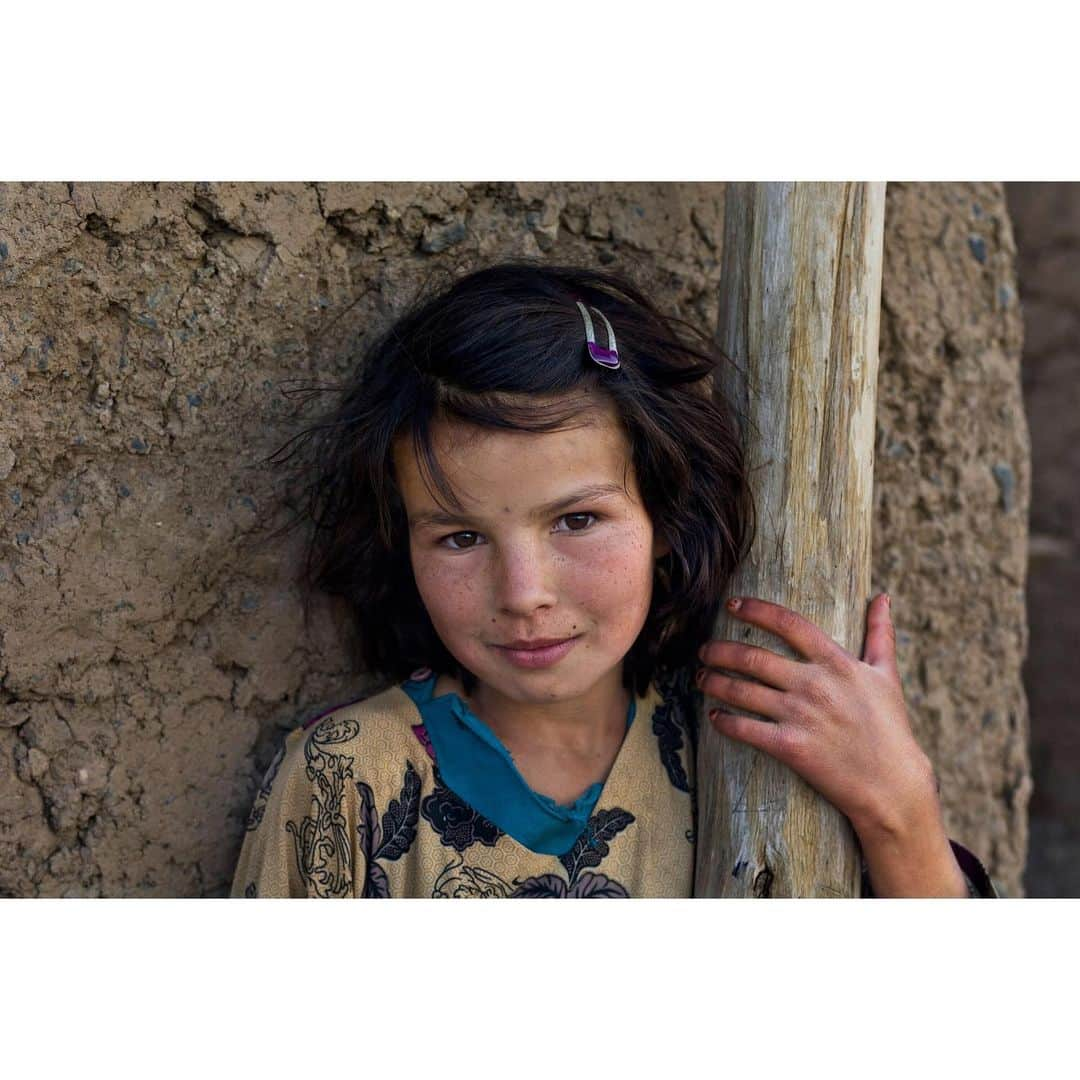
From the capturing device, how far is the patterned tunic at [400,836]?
151 centimetres

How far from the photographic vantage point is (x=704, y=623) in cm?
165

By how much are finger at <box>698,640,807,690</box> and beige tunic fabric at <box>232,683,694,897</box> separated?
21 centimetres

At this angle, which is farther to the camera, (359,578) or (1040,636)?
(1040,636)

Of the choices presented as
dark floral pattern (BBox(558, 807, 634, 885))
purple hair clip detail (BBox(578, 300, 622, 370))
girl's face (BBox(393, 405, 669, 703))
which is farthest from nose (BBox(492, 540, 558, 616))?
dark floral pattern (BBox(558, 807, 634, 885))

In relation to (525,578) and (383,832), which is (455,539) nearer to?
(525,578)


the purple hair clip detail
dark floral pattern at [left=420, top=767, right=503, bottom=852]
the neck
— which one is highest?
the purple hair clip detail

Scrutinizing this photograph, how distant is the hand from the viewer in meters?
1.50

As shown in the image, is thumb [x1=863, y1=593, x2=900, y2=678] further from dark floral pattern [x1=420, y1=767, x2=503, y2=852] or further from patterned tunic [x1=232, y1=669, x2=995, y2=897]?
dark floral pattern [x1=420, y1=767, x2=503, y2=852]

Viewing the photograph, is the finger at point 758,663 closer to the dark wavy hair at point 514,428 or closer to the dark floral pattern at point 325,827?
the dark wavy hair at point 514,428

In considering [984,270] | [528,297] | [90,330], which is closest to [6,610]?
[90,330]

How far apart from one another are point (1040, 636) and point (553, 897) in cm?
289

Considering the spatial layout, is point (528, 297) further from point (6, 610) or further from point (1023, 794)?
point (1023, 794)

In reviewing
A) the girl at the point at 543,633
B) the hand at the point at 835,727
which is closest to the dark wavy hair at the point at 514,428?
the girl at the point at 543,633

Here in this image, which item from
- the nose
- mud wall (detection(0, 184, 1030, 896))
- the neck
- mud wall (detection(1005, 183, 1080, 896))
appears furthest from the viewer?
mud wall (detection(1005, 183, 1080, 896))
